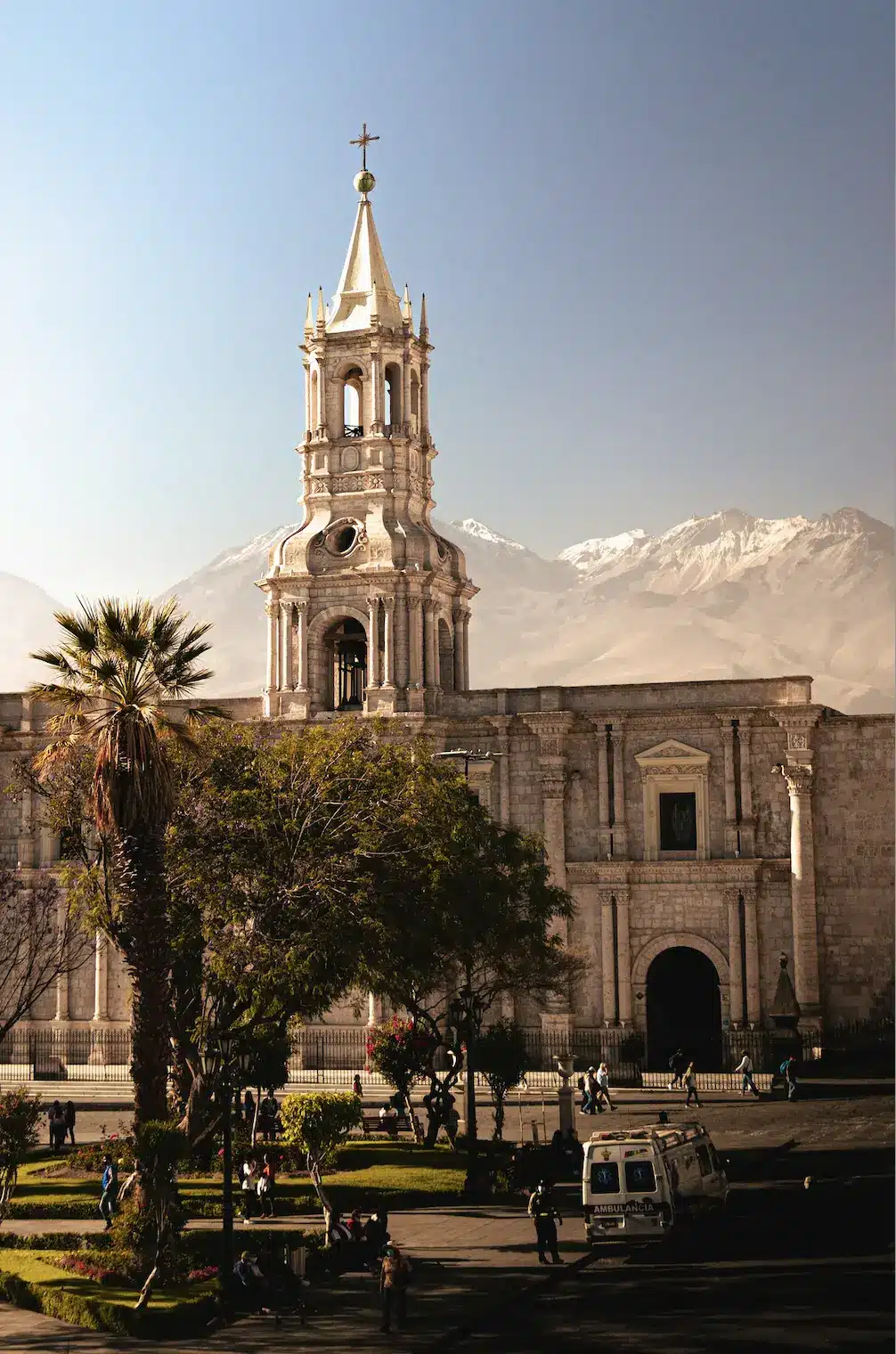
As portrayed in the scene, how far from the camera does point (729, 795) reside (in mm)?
48875

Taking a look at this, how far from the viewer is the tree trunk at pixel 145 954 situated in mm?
26828

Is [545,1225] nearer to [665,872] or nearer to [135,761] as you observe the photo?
[135,761]

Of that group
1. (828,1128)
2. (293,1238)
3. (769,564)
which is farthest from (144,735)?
(769,564)

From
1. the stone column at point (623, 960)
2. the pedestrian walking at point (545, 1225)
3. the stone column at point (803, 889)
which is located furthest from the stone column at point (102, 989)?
the pedestrian walking at point (545, 1225)

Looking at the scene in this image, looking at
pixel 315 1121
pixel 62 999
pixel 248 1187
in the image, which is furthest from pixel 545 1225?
pixel 62 999

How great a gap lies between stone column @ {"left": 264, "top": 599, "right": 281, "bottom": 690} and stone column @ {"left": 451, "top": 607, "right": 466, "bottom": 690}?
5698 millimetres

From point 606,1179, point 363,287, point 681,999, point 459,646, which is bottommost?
point 606,1179

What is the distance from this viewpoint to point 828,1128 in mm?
37062

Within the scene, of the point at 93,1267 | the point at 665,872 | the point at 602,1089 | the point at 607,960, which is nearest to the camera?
the point at 93,1267

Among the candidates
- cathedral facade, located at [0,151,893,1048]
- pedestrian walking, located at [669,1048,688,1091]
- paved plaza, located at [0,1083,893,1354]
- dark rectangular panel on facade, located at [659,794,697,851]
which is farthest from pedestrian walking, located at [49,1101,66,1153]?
dark rectangular panel on facade, located at [659,794,697,851]

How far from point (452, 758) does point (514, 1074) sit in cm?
1606

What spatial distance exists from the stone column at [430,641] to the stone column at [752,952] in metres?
11.3

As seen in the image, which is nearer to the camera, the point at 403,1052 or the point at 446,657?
the point at 403,1052

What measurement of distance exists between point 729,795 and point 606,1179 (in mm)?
24859
